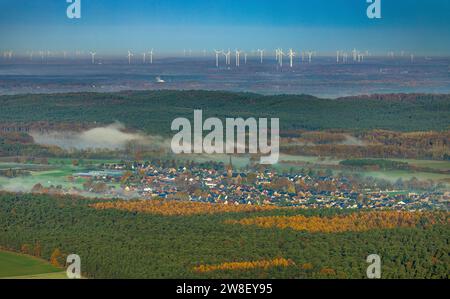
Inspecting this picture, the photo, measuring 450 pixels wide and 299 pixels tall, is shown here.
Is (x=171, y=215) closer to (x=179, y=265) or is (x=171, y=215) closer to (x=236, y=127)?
(x=179, y=265)

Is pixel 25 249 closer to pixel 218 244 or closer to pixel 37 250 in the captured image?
pixel 37 250

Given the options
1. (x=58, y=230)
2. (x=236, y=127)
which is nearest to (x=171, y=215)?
(x=58, y=230)

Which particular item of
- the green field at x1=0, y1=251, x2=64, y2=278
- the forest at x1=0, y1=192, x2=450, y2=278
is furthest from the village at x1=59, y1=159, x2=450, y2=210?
the green field at x1=0, y1=251, x2=64, y2=278

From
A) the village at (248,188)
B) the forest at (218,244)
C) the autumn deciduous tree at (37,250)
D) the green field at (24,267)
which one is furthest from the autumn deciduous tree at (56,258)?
the village at (248,188)

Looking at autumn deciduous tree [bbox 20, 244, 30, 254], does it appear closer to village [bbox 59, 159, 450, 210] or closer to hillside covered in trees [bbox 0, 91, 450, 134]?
village [bbox 59, 159, 450, 210]

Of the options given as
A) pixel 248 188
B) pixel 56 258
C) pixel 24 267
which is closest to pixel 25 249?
pixel 56 258

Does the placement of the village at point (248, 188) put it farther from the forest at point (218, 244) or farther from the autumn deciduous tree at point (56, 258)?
the autumn deciduous tree at point (56, 258)
